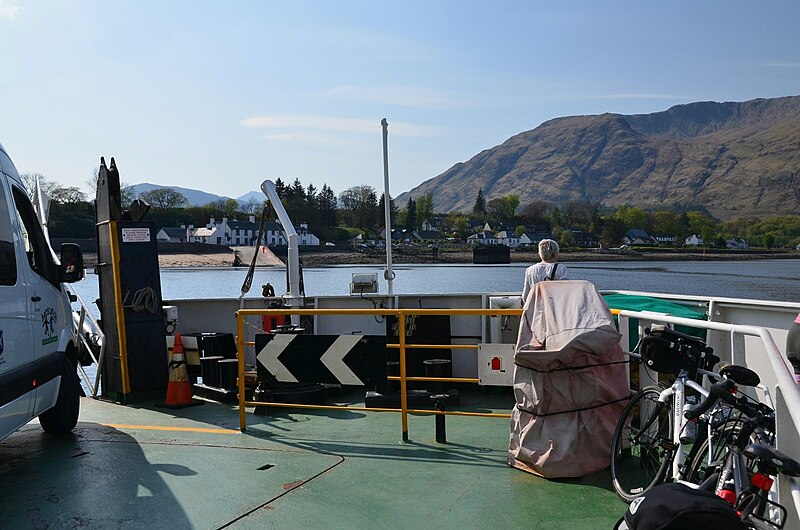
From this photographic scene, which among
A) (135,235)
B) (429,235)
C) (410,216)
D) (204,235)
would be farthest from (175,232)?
(135,235)

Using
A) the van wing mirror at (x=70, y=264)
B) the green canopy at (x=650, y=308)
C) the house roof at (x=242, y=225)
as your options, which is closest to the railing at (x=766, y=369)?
the green canopy at (x=650, y=308)

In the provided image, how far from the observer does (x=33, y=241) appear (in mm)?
5805

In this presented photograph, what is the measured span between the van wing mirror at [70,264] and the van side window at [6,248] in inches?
42.2

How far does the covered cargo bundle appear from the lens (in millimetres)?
4801

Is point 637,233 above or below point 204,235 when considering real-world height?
below

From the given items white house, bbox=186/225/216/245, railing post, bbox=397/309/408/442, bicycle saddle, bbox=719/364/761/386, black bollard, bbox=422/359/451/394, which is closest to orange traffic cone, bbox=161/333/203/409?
black bollard, bbox=422/359/451/394

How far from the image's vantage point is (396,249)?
376 feet

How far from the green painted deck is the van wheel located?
0.12 metres

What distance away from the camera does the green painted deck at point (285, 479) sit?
14.0 feet

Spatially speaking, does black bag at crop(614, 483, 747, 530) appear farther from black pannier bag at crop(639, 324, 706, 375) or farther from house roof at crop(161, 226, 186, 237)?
house roof at crop(161, 226, 186, 237)

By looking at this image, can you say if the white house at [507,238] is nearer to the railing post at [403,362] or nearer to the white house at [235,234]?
the white house at [235,234]

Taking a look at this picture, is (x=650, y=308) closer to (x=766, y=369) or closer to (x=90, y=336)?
(x=766, y=369)

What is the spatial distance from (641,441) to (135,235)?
19.5 ft

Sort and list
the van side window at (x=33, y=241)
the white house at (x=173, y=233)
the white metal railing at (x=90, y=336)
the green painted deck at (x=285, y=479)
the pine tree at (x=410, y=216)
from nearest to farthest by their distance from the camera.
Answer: the green painted deck at (x=285, y=479)
the van side window at (x=33, y=241)
the white metal railing at (x=90, y=336)
the white house at (x=173, y=233)
the pine tree at (x=410, y=216)
